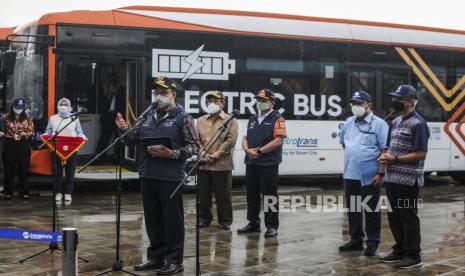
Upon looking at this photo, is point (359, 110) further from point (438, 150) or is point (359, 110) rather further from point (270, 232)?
point (438, 150)

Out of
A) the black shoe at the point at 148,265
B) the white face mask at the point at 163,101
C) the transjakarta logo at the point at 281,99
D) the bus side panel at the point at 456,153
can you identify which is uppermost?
the transjakarta logo at the point at 281,99

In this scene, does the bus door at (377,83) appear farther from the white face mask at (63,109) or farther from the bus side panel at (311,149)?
the white face mask at (63,109)

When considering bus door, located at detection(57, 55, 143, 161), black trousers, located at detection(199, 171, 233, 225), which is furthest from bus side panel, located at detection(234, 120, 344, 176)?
black trousers, located at detection(199, 171, 233, 225)

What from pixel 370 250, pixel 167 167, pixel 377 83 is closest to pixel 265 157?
pixel 370 250

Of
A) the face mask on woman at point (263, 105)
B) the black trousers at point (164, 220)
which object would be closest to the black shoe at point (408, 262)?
the black trousers at point (164, 220)

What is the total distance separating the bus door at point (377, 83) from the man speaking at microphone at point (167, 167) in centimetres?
832

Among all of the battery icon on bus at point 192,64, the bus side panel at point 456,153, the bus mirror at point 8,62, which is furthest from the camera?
the bus side panel at point 456,153

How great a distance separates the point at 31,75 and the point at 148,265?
6.60 meters

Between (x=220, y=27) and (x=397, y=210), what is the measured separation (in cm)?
711

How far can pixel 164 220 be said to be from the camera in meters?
6.55

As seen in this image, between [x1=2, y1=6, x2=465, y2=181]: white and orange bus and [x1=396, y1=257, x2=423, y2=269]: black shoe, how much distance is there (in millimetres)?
6651

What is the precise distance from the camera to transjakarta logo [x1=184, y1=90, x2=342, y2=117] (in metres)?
12.9

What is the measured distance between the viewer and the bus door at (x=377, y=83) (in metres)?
14.4

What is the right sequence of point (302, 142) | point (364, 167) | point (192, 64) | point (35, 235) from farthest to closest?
1. point (302, 142)
2. point (192, 64)
3. point (364, 167)
4. point (35, 235)
